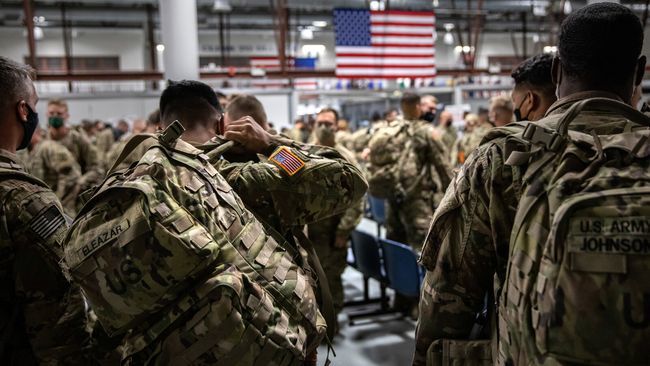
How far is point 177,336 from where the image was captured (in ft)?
5.09

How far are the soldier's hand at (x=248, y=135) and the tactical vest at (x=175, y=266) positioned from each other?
0.40 metres

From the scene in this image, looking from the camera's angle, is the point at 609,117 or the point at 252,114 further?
the point at 252,114

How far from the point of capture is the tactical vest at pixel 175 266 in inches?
58.2

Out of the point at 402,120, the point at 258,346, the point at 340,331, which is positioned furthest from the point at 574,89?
the point at 402,120

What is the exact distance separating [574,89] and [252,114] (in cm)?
147

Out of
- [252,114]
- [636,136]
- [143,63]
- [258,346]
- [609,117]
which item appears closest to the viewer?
[636,136]

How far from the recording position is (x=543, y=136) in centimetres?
131

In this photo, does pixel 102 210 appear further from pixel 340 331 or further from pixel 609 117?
pixel 340 331

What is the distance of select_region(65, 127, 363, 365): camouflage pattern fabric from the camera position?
1479mm

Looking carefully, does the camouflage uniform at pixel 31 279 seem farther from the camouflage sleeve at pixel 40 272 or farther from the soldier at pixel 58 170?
the soldier at pixel 58 170

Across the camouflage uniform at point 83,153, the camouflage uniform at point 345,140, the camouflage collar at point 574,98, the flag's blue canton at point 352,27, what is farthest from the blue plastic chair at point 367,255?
the camouflage uniform at point 345,140

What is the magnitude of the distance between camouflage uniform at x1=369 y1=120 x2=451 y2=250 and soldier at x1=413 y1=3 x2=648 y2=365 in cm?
376

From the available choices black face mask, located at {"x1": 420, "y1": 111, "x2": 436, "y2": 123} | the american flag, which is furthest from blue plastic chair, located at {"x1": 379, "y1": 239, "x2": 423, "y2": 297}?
the american flag

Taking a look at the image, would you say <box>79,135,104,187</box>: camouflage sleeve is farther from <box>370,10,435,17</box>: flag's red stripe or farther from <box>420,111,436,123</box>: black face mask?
<box>370,10,435,17</box>: flag's red stripe
